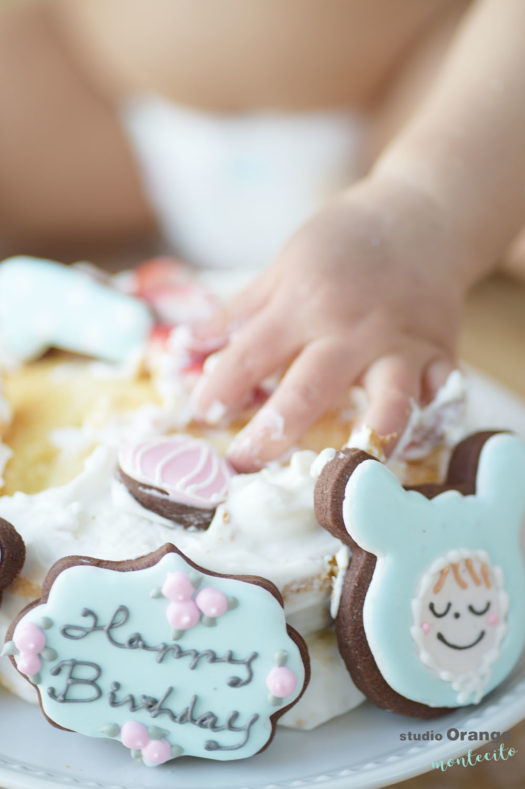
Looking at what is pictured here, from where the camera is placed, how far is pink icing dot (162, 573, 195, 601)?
1.57 ft

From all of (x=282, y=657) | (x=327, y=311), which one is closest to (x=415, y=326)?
(x=327, y=311)

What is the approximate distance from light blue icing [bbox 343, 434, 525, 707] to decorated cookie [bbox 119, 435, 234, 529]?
0.36ft

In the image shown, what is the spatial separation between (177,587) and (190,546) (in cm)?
6

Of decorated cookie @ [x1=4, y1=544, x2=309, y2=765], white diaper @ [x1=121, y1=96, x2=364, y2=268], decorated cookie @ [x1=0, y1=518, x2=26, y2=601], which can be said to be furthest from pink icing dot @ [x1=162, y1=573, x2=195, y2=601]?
white diaper @ [x1=121, y1=96, x2=364, y2=268]

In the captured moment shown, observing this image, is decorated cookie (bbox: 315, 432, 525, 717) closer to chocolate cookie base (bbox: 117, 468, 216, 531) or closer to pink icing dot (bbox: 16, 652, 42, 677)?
chocolate cookie base (bbox: 117, 468, 216, 531)

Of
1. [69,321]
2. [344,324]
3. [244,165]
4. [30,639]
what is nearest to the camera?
[30,639]

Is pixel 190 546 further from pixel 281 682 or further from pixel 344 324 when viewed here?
pixel 344 324

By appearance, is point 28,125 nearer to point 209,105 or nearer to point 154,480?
point 209,105

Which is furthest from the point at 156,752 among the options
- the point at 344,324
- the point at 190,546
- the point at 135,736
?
the point at 344,324

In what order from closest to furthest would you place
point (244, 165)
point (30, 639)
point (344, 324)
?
point (30, 639), point (344, 324), point (244, 165)

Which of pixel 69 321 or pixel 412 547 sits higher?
pixel 412 547

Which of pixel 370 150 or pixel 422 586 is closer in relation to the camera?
pixel 422 586

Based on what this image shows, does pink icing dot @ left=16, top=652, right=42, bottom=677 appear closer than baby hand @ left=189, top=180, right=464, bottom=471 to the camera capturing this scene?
Yes

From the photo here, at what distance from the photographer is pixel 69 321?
Result: 2.62 ft
